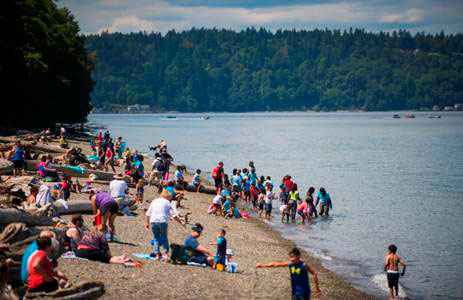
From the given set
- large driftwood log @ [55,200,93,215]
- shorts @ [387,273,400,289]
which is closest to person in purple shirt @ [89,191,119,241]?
large driftwood log @ [55,200,93,215]

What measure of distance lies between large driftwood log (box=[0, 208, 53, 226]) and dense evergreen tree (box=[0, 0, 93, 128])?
1356 inches

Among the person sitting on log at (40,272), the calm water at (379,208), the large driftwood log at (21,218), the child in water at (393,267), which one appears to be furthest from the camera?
the calm water at (379,208)

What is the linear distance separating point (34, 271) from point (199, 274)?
17.3ft

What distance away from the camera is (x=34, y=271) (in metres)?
12.0

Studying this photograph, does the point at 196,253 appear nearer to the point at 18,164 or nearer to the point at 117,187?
the point at 117,187

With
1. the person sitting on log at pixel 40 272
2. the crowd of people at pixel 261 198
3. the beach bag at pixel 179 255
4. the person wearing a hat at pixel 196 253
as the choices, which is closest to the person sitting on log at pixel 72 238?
the beach bag at pixel 179 255

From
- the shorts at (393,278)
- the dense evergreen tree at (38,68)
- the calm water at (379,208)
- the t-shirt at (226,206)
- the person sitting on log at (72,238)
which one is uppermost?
the dense evergreen tree at (38,68)

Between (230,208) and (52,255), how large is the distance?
1618cm

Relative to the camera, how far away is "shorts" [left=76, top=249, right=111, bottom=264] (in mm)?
15484

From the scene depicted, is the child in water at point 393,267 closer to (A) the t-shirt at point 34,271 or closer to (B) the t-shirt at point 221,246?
(B) the t-shirt at point 221,246

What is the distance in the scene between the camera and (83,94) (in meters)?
90.5

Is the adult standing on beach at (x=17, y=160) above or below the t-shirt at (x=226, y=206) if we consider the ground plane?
above

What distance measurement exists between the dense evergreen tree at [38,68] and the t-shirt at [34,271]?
39.1m

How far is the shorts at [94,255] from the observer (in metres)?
15.5
